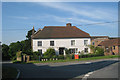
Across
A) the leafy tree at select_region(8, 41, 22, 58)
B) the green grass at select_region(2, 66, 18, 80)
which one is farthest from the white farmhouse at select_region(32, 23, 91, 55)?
the green grass at select_region(2, 66, 18, 80)

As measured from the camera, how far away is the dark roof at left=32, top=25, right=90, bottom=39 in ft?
137

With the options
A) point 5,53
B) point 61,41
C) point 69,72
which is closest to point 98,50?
point 61,41

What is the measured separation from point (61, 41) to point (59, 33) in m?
2.74

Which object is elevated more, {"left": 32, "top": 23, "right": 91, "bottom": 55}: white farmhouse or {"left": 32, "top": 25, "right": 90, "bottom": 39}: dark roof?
{"left": 32, "top": 25, "right": 90, "bottom": 39}: dark roof

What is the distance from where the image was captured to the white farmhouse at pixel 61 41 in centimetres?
4088

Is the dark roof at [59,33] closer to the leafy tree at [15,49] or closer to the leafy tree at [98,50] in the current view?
the leafy tree at [98,50]

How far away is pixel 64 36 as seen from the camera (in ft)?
138

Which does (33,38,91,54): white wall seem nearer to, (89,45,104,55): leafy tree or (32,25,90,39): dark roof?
(32,25,90,39): dark roof

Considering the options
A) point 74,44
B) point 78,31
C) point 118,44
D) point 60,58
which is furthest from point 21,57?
point 118,44

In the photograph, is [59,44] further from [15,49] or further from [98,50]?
[15,49]

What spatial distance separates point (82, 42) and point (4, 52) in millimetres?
22431

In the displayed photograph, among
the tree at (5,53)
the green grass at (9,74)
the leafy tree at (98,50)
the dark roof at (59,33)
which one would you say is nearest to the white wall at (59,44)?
the dark roof at (59,33)

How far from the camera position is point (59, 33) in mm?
43469

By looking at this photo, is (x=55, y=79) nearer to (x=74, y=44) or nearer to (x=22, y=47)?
(x=74, y=44)
